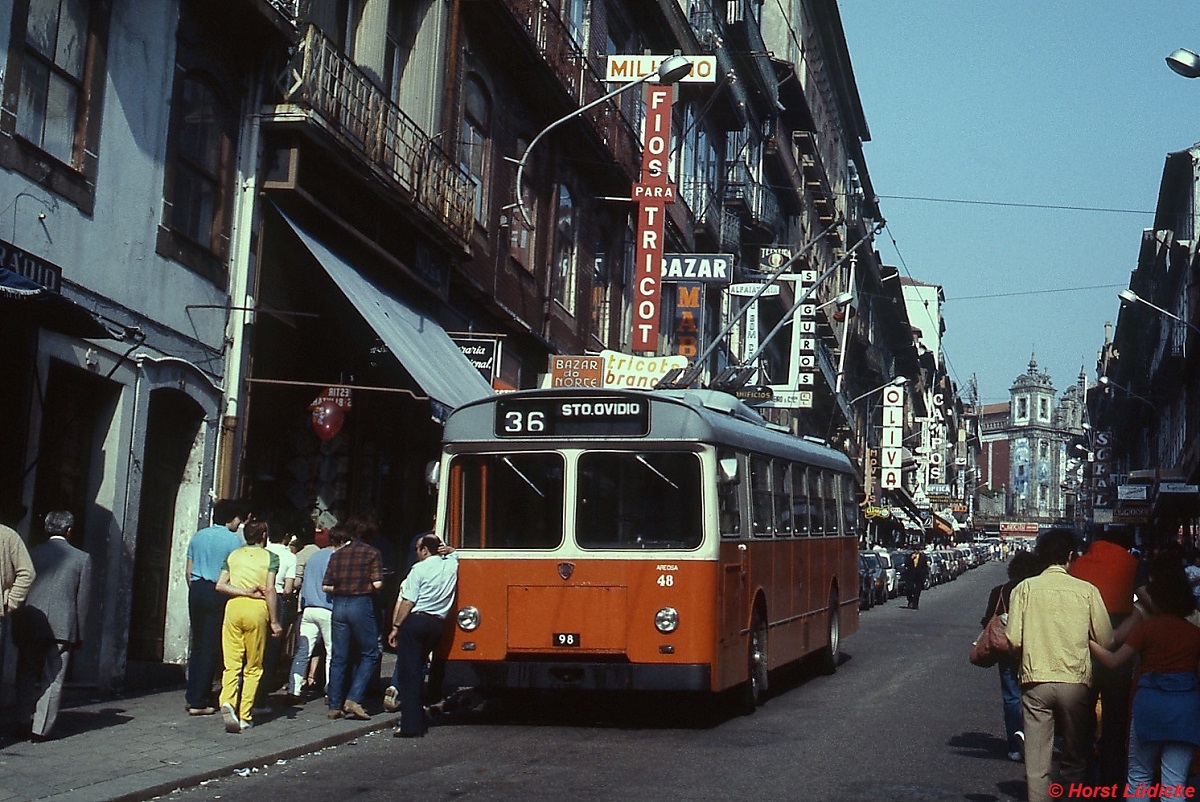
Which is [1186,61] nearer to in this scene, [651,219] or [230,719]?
[651,219]

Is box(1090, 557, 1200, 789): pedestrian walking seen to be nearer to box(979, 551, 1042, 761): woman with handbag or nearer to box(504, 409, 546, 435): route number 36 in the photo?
box(979, 551, 1042, 761): woman with handbag

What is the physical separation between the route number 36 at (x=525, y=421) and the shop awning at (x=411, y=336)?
2.12m

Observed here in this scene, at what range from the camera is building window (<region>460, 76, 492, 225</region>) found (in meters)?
24.5

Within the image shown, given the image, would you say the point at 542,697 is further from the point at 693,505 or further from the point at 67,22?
the point at 67,22

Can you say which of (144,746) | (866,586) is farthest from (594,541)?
(866,586)

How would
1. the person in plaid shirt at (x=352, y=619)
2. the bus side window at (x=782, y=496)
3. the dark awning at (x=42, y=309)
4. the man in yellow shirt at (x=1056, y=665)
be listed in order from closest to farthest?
1. the man in yellow shirt at (x=1056, y=665)
2. the dark awning at (x=42, y=309)
3. the person in plaid shirt at (x=352, y=619)
4. the bus side window at (x=782, y=496)

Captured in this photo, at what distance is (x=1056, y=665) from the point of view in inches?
356

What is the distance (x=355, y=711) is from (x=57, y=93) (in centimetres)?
583

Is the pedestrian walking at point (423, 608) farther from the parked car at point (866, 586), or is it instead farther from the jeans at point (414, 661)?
the parked car at point (866, 586)

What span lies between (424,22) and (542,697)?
33.7ft

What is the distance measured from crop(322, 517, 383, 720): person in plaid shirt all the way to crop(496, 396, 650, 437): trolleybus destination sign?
1.65 m

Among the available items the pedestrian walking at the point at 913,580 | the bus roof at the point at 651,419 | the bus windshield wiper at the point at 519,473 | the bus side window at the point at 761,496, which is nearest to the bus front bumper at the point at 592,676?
the bus windshield wiper at the point at 519,473

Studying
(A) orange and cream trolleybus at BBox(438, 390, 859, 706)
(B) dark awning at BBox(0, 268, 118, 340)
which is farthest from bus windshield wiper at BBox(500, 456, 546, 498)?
(B) dark awning at BBox(0, 268, 118, 340)

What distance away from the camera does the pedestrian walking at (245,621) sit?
42.5ft
